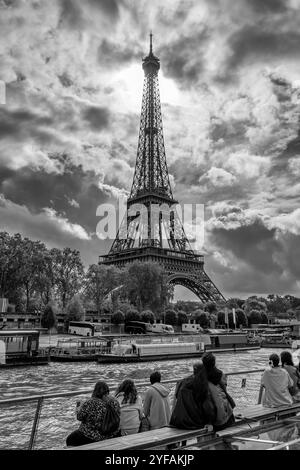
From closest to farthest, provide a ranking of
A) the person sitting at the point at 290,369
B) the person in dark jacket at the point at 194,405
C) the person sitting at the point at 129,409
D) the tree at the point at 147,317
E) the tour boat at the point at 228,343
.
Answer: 1. the person in dark jacket at the point at 194,405
2. the person sitting at the point at 129,409
3. the person sitting at the point at 290,369
4. the tour boat at the point at 228,343
5. the tree at the point at 147,317

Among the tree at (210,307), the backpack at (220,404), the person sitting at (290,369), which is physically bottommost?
the backpack at (220,404)

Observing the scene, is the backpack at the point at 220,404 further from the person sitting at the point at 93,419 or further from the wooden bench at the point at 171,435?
the person sitting at the point at 93,419

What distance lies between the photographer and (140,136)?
112m

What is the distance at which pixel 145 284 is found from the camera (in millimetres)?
75125

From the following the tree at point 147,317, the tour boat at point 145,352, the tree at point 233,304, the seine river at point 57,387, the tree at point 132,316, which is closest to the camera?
the seine river at point 57,387

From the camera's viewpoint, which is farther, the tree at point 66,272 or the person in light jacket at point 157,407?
the tree at point 66,272

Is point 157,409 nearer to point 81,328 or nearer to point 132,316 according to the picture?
point 81,328

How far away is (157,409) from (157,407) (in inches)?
1.2

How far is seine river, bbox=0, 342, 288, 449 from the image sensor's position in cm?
1208

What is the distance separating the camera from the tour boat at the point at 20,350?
3301cm

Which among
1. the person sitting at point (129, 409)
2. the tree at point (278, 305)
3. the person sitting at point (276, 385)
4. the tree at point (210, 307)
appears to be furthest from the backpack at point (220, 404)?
the tree at point (278, 305)

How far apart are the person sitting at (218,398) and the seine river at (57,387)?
2646 millimetres

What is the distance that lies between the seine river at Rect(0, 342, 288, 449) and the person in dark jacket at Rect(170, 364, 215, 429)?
221cm

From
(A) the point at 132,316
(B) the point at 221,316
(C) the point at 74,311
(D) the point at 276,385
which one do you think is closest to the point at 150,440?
(D) the point at 276,385
